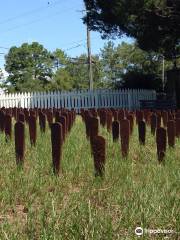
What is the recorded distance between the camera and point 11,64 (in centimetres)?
10000

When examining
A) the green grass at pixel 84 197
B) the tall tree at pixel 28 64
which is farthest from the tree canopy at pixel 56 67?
the green grass at pixel 84 197

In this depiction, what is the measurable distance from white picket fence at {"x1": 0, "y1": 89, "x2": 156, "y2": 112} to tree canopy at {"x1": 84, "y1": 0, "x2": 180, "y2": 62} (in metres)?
4.05

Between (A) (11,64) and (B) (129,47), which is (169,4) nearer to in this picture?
(B) (129,47)

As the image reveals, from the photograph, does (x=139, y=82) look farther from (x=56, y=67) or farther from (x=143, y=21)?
(x=56, y=67)

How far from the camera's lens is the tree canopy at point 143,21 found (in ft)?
91.5

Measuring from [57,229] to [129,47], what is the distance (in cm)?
9142

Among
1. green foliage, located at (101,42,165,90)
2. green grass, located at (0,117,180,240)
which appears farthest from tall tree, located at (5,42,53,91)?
green grass, located at (0,117,180,240)

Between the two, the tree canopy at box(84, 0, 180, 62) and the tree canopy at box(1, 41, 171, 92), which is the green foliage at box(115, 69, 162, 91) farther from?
the tree canopy at box(1, 41, 171, 92)

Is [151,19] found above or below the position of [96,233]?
above

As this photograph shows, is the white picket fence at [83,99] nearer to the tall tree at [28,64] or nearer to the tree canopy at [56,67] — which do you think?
the tree canopy at [56,67]

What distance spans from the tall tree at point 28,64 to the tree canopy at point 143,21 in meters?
59.0

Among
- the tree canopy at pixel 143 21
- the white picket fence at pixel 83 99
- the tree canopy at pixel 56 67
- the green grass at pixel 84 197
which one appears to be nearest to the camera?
the green grass at pixel 84 197

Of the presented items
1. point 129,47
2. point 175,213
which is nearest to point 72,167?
point 175,213

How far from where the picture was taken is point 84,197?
16.9ft
